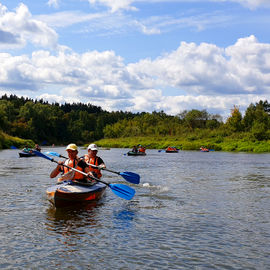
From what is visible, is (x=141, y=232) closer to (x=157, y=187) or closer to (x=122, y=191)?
(x=122, y=191)

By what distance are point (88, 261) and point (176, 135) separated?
74076mm

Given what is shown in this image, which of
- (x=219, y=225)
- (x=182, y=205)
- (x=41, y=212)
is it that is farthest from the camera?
(x=182, y=205)

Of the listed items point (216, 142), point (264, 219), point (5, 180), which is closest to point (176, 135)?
point (216, 142)

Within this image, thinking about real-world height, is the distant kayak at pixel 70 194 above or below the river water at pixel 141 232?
above

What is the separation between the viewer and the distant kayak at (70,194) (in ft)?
34.4

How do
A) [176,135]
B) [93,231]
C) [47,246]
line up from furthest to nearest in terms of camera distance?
[176,135]
[93,231]
[47,246]

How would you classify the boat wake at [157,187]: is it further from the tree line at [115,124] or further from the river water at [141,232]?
the tree line at [115,124]

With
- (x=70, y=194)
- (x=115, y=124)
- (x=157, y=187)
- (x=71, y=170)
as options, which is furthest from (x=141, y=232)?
(x=115, y=124)

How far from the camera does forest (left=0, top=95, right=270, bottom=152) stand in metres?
68.6

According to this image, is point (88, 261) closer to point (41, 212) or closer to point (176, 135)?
point (41, 212)

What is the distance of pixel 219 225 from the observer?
916 centimetres

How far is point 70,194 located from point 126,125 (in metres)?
103

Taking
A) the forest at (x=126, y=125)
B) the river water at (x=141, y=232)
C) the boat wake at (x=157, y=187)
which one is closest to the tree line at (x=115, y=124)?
the forest at (x=126, y=125)

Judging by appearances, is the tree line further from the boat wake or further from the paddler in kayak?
the paddler in kayak
